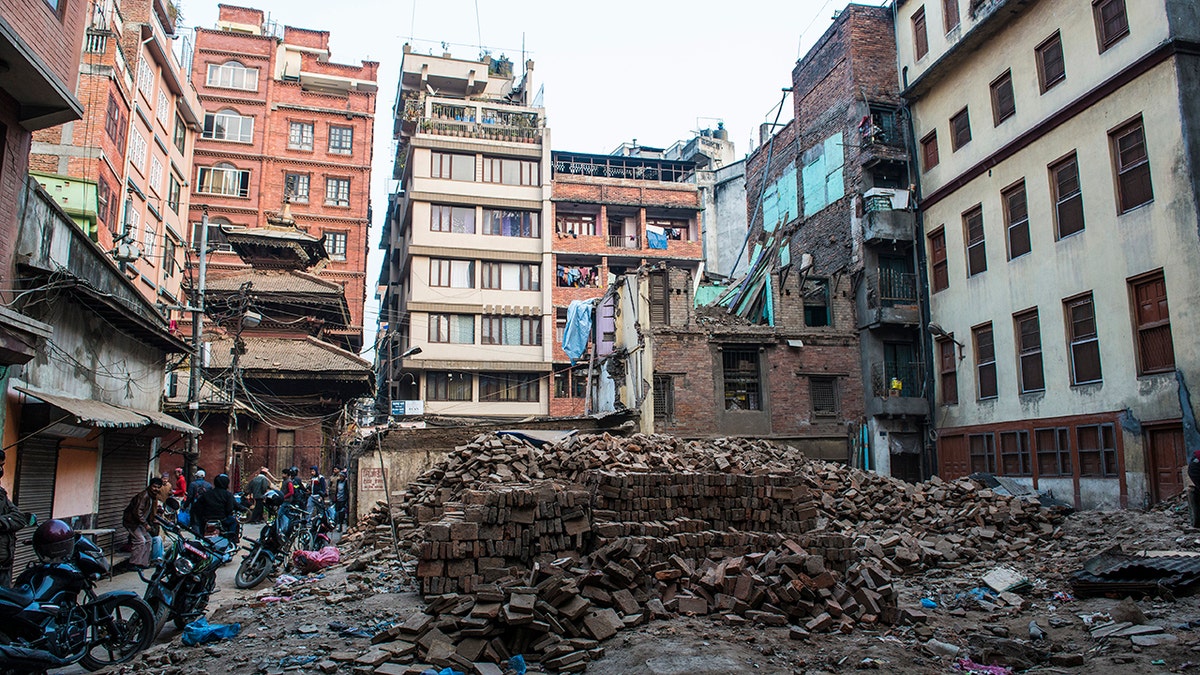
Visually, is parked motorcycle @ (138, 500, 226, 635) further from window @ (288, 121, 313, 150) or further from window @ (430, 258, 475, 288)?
window @ (288, 121, 313, 150)

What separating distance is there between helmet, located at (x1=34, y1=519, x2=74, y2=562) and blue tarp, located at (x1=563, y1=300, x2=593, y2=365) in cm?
2255

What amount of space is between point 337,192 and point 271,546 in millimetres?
36784

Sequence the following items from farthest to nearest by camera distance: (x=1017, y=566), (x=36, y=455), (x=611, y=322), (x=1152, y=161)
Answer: (x=611, y=322), (x=1152, y=161), (x=1017, y=566), (x=36, y=455)

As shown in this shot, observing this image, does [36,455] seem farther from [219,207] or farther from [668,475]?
[219,207]

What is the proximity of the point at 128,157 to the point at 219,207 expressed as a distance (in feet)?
52.1

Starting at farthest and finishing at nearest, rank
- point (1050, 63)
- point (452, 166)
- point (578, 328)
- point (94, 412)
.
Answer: point (452, 166) < point (578, 328) < point (1050, 63) < point (94, 412)

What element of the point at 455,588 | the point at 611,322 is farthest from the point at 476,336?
the point at 455,588

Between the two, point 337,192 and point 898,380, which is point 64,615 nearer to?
point 898,380

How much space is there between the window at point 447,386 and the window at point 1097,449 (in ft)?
84.7

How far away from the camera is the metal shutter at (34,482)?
37.2ft

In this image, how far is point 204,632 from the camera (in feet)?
28.5

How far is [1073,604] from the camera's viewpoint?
10930 mm

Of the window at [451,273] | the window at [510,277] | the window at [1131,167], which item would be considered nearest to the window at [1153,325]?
the window at [1131,167]

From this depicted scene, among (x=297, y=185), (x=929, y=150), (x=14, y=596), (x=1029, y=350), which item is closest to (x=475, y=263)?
(x=297, y=185)
